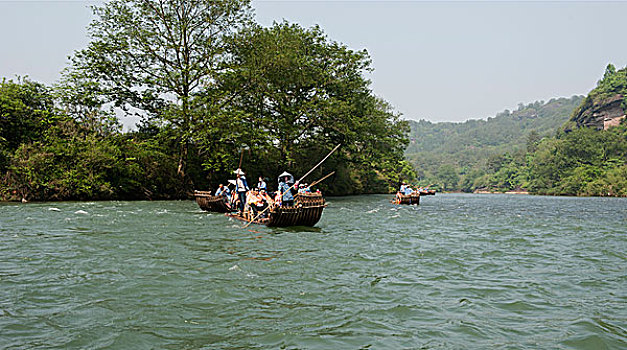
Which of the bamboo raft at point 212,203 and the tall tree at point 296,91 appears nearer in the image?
the bamboo raft at point 212,203

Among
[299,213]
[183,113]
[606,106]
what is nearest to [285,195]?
[299,213]

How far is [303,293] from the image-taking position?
6695 millimetres

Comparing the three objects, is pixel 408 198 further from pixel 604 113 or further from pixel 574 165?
pixel 604 113

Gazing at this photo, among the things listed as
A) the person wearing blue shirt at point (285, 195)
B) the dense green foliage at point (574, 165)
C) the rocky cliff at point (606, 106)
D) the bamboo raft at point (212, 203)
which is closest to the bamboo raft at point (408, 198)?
the bamboo raft at point (212, 203)

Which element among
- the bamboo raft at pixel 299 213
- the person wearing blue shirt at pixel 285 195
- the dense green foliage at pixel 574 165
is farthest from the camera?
the dense green foliage at pixel 574 165

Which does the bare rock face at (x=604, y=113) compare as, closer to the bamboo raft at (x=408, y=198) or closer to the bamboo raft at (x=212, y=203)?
the bamboo raft at (x=408, y=198)

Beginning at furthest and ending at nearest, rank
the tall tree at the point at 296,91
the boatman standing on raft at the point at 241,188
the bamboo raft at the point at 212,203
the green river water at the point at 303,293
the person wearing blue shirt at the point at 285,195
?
the tall tree at the point at 296,91 < the bamboo raft at the point at 212,203 < the boatman standing on raft at the point at 241,188 < the person wearing blue shirt at the point at 285,195 < the green river water at the point at 303,293

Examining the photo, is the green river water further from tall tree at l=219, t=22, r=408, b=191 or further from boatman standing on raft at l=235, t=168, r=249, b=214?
tall tree at l=219, t=22, r=408, b=191

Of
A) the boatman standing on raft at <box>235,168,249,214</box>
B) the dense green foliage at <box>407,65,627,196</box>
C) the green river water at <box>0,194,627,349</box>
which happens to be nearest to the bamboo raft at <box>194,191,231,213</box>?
the boatman standing on raft at <box>235,168,249,214</box>

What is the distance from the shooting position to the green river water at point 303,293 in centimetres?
490

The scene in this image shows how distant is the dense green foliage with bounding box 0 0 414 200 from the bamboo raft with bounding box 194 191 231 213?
925 centimetres

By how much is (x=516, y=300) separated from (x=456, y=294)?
836 millimetres

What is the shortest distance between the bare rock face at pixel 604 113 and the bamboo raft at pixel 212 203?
99.2m

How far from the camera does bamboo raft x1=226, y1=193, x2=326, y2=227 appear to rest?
14.8 m
